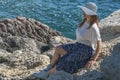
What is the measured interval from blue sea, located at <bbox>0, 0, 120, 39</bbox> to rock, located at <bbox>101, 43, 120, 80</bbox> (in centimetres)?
941

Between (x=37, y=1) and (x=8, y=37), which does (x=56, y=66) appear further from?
(x=37, y=1)

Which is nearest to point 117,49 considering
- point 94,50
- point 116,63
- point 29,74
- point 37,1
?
point 116,63

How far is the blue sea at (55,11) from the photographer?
1938 centimetres

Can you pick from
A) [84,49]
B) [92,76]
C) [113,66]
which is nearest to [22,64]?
[84,49]

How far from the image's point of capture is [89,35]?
926 cm

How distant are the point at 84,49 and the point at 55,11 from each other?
12.0m

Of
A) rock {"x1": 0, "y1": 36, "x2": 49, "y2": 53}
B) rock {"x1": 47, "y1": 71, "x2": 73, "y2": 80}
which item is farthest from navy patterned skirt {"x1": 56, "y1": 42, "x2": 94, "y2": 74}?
rock {"x1": 0, "y1": 36, "x2": 49, "y2": 53}

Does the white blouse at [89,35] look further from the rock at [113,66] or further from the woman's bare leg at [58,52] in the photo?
the rock at [113,66]

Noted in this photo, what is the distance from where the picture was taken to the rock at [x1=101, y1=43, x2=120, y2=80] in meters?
7.99

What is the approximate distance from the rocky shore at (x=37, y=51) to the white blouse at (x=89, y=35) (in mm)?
405

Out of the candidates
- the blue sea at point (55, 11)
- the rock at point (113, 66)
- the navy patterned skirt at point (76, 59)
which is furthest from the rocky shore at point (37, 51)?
the blue sea at point (55, 11)

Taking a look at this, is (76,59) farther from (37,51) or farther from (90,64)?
(37,51)

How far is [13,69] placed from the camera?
10297 mm

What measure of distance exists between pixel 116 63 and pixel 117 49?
42cm
